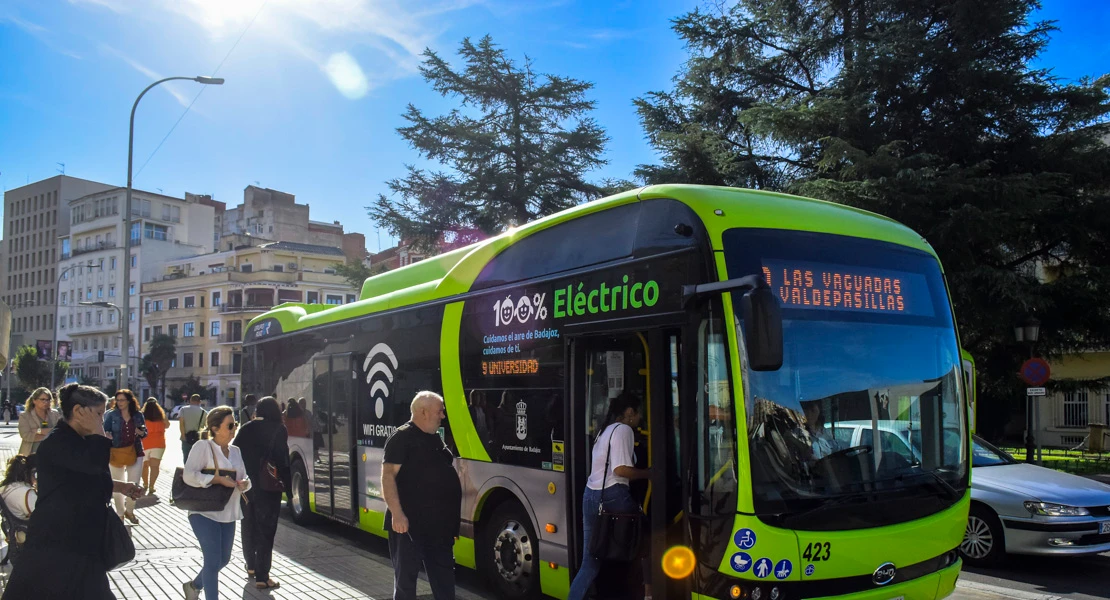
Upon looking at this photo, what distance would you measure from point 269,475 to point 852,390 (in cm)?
528

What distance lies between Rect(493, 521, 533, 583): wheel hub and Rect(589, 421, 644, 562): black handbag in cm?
127

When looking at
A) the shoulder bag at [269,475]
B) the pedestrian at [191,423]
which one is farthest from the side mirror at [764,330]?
the pedestrian at [191,423]

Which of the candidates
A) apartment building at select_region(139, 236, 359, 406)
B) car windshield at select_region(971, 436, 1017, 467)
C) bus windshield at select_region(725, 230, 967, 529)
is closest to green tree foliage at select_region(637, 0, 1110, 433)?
car windshield at select_region(971, 436, 1017, 467)

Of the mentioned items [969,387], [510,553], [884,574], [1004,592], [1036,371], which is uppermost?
[1036,371]

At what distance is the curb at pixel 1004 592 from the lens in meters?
7.58

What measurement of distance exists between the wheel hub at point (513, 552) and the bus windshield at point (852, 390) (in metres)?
2.71

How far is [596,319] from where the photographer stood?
20.6 feet

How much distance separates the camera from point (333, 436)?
10805mm

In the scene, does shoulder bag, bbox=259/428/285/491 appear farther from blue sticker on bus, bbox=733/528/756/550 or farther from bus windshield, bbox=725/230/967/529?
bus windshield, bbox=725/230/967/529

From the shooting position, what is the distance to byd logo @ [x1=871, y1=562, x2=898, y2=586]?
17.4 ft

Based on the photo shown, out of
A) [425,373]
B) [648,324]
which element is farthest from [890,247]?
[425,373]

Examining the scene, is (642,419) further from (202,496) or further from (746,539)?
(202,496)

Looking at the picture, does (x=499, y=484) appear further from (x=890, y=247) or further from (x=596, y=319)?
(x=890, y=247)

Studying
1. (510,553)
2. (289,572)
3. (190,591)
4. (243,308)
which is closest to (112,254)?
(243,308)
